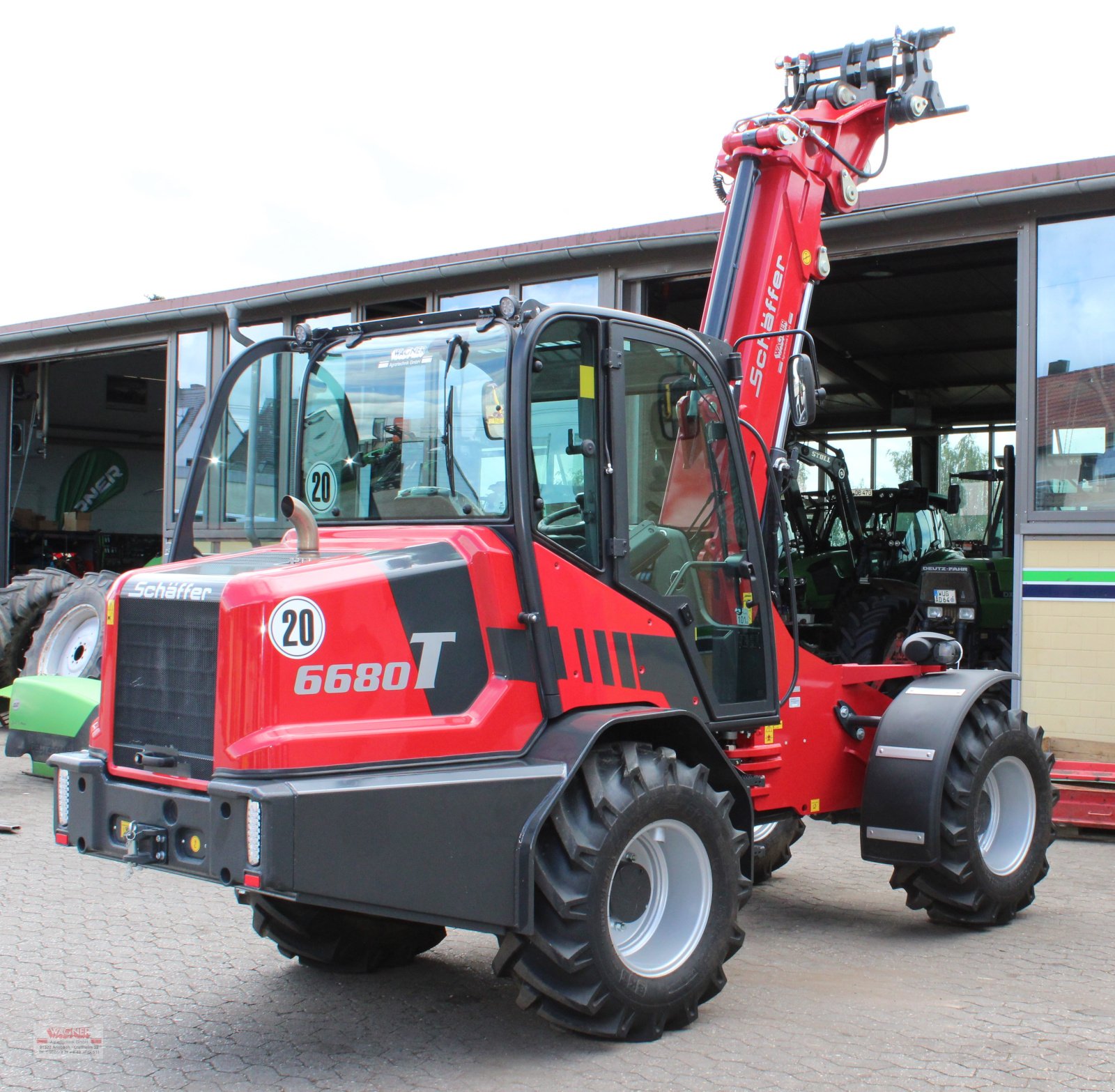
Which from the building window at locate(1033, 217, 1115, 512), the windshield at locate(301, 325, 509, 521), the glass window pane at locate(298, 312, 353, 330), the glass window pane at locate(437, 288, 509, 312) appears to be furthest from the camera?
the glass window pane at locate(298, 312, 353, 330)

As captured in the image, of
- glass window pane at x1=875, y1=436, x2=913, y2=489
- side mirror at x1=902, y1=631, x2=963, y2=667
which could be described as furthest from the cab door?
glass window pane at x1=875, y1=436, x2=913, y2=489

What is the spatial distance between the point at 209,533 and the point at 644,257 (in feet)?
14.5

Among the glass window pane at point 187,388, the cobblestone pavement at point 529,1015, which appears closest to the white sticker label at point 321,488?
the cobblestone pavement at point 529,1015

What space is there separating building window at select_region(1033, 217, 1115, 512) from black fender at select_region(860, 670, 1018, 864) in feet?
11.0

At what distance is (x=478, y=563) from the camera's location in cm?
425

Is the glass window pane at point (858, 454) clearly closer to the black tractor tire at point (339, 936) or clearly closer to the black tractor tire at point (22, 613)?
the black tractor tire at point (22, 613)

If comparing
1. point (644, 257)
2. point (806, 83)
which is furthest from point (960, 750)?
point (644, 257)

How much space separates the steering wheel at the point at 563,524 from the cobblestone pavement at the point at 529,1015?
1.74 meters

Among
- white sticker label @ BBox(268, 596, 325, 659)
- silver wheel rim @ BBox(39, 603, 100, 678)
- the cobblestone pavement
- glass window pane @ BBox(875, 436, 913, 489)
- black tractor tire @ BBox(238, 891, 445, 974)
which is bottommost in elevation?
the cobblestone pavement

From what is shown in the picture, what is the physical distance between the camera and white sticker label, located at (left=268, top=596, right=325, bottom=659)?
3.84 metres

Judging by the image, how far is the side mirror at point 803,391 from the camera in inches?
210

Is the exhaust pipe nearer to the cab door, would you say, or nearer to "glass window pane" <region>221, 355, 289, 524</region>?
"glass window pane" <region>221, 355, 289, 524</region>

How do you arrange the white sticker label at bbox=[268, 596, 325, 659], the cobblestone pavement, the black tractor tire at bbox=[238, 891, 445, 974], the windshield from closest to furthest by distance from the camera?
the white sticker label at bbox=[268, 596, 325, 659], the cobblestone pavement, the windshield, the black tractor tire at bbox=[238, 891, 445, 974]

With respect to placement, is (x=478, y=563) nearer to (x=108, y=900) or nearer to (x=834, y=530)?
(x=108, y=900)
